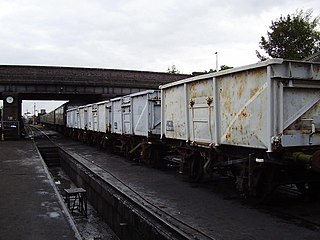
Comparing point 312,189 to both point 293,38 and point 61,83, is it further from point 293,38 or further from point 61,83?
point 293,38

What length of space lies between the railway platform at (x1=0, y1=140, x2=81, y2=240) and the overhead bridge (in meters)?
20.6

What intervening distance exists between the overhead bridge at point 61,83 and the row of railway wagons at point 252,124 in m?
23.0

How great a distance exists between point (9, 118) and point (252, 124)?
26.9 metres

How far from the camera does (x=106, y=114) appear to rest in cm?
1838

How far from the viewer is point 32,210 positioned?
6.78 meters

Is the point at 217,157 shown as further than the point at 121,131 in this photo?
No

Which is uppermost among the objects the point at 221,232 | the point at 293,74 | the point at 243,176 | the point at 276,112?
the point at 293,74

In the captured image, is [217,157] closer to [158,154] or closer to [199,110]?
[199,110]

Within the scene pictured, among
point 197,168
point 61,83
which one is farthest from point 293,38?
point 197,168

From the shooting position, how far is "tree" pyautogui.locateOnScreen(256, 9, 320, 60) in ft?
124

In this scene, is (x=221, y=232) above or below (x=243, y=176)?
below

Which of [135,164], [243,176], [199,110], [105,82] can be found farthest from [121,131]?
[105,82]

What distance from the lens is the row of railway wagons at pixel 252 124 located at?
6230mm

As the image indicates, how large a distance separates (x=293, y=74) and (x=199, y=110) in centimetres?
283
